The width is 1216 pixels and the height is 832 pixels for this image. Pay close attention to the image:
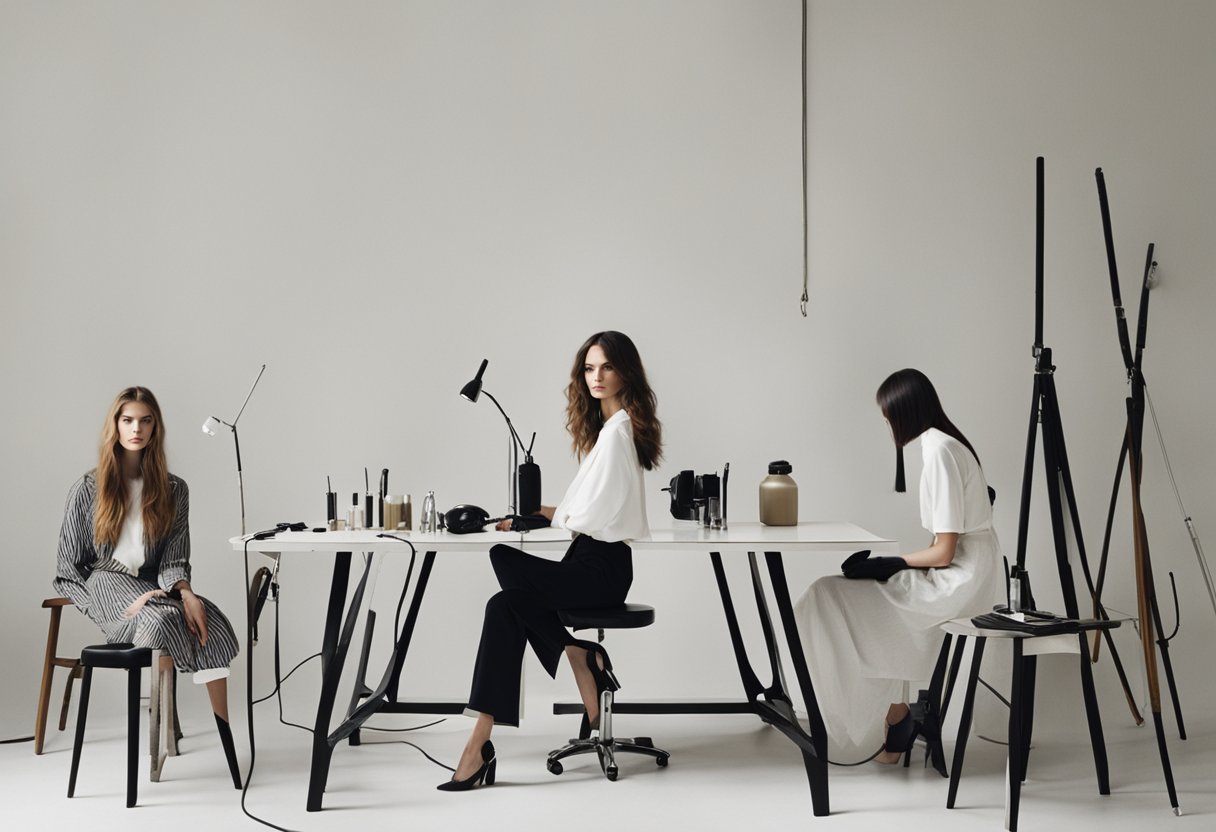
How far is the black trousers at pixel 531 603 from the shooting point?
3.15 m

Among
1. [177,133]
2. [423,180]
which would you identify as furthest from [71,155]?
[423,180]

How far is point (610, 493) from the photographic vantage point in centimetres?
323

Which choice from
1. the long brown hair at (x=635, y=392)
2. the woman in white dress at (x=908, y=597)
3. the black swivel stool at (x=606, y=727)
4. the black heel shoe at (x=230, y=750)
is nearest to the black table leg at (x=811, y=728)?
the woman in white dress at (x=908, y=597)

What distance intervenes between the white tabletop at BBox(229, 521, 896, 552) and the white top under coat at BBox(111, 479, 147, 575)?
49cm

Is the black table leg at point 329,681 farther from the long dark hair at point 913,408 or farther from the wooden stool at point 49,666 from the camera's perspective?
the long dark hair at point 913,408

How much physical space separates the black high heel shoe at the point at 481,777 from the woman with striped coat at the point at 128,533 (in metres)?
0.80

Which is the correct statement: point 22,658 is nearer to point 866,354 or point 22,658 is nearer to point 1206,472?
point 866,354

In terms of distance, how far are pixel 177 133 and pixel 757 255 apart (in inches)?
102

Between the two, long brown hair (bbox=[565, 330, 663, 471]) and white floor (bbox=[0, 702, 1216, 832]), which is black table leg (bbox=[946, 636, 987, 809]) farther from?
long brown hair (bbox=[565, 330, 663, 471])

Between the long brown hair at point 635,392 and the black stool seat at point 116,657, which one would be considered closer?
the black stool seat at point 116,657

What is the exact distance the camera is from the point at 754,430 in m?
4.39

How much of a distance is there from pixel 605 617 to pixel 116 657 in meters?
1.47

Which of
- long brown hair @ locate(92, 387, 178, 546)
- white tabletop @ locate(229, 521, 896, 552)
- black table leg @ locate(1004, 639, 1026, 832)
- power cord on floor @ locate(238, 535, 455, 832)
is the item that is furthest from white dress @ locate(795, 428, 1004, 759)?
Answer: long brown hair @ locate(92, 387, 178, 546)

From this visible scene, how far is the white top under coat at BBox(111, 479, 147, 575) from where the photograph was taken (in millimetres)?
3516
